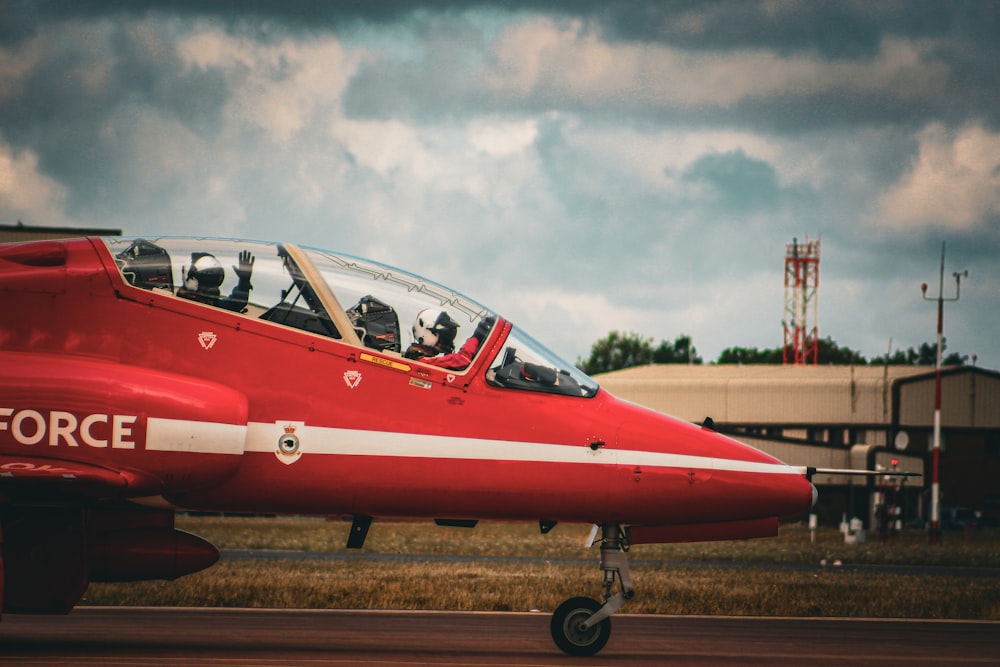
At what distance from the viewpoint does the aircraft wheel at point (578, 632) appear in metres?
12.2

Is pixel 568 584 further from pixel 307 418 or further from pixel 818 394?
pixel 818 394

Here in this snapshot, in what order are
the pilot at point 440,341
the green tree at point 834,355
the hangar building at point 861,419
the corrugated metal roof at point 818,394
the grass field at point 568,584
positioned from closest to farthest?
1. the pilot at point 440,341
2. the grass field at point 568,584
3. the hangar building at point 861,419
4. the corrugated metal roof at point 818,394
5. the green tree at point 834,355

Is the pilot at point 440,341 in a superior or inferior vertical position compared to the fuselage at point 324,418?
superior

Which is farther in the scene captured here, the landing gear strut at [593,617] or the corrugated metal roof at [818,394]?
the corrugated metal roof at [818,394]

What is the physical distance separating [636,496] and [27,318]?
581cm

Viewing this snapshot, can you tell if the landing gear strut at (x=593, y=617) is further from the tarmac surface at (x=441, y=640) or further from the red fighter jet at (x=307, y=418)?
the tarmac surface at (x=441, y=640)

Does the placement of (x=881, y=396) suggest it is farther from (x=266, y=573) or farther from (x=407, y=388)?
(x=407, y=388)

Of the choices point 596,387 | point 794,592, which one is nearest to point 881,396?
point 794,592

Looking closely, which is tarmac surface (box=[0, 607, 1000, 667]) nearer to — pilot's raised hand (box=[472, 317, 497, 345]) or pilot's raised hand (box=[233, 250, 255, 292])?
pilot's raised hand (box=[472, 317, 497, 345])

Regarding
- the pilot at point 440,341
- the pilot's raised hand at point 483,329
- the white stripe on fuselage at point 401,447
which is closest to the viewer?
the white stripe on fuselage at point 401,447

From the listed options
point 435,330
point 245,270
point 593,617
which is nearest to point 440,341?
point 435,330

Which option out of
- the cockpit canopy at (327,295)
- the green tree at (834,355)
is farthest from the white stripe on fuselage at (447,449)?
the green tree at (834,355)

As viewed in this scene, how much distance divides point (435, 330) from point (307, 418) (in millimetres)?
1470

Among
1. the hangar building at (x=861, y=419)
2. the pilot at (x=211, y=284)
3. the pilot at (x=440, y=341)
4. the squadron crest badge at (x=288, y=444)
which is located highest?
the hangar building at (x=861, y=419)
